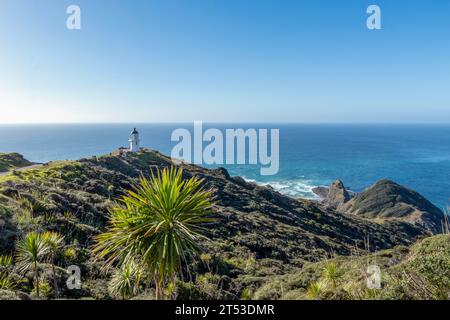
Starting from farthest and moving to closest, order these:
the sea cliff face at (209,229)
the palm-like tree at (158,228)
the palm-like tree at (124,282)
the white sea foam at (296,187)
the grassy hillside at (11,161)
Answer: the white sea foam at (296,187) < the grassy hillside at (11,161) < the sea cliff face at (209,229) < the palm-like tree at (124,282) < the palm-like tree at (158,228)

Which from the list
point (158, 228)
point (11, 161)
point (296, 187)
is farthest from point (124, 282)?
point (296, 187)

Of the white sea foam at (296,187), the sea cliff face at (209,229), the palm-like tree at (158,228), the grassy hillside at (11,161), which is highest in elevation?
the palm-like tree at (158,228)

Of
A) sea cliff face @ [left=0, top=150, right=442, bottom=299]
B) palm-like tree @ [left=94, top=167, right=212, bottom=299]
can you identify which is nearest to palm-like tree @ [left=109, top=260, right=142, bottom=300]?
sea cliff face @ [left=0, top=150, right=442, bottom=299]

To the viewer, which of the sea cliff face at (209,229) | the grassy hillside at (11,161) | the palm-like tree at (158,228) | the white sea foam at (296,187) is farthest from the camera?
the white sea foam at (296,187)

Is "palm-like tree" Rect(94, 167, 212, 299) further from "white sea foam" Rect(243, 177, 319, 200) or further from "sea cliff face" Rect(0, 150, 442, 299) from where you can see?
"white sea foam" Rect(243, 177, 319, 200)

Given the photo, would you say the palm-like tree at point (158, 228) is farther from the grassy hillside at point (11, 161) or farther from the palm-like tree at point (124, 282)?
the grassy hillside at point (11, 161)

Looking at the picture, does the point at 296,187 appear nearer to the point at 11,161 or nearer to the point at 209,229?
the point at 11,161

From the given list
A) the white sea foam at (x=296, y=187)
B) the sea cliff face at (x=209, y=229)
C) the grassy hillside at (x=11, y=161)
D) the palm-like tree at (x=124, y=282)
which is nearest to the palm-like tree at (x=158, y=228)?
the sea cliff face at (x=209, y=229)
